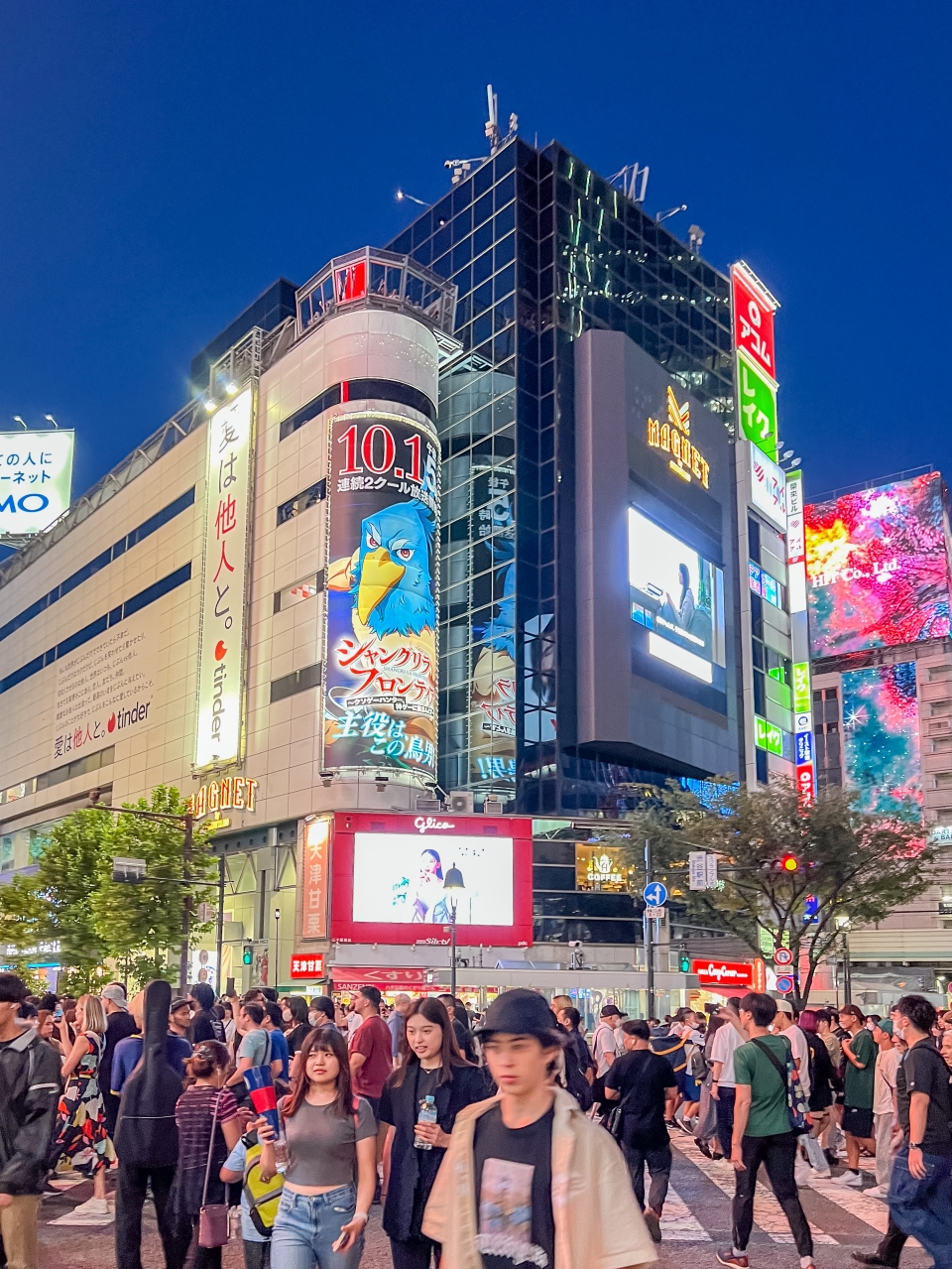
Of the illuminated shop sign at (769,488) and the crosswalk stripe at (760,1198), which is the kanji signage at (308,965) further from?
the illuminated shop sign at (769,488)

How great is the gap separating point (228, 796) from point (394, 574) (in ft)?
40.4

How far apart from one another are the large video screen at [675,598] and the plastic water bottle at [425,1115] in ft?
167

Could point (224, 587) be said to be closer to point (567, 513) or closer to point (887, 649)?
point (567, 513)

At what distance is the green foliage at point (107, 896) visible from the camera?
42656mm

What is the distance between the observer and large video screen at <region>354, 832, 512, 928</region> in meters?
48.5

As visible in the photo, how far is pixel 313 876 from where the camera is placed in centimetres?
4944

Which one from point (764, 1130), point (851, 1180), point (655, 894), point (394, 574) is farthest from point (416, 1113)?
point (394, 574)

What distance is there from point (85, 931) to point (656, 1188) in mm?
40405

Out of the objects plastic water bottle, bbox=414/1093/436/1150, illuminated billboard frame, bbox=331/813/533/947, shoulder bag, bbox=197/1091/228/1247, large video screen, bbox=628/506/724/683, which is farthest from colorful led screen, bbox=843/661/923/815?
plastic water bottle, bbox=414/1093/436/1150

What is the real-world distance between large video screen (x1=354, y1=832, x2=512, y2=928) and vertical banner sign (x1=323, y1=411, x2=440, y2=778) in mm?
2950

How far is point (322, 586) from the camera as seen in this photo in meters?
51.6

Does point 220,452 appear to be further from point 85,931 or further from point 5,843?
point 5,843

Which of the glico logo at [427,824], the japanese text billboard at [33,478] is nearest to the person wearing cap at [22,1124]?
the glico logo at [427,824]

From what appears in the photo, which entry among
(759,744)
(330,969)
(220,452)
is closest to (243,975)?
(330,969)
